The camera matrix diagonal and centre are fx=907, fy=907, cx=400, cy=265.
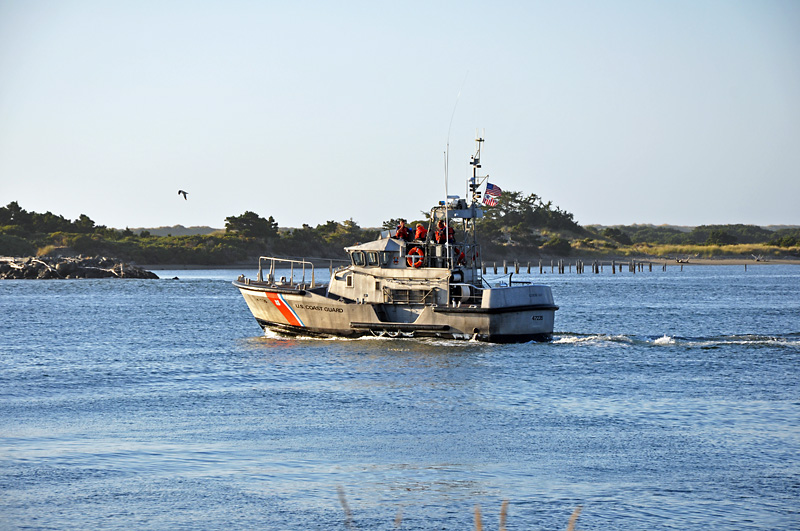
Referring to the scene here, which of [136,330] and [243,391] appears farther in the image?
[136,330]

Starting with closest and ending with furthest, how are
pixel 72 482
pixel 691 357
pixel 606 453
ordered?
1. pixel 72 482
2. pixel 606 453
3. pixel 691 357

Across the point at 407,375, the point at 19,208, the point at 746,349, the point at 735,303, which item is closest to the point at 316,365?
the point at 407,375

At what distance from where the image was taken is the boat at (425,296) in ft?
107

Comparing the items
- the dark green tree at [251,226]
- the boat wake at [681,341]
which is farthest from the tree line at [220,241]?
the boat wake at [681,341]

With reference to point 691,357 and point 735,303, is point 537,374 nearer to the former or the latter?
point 691,357

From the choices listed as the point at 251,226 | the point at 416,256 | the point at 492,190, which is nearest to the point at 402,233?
the point at 416,256

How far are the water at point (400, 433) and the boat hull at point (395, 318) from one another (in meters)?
0.58

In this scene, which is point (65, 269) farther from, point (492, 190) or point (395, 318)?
point (492, 190)

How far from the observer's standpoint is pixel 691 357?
104 feet

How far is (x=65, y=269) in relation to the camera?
117 metres

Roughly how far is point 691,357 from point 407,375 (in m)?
11.0

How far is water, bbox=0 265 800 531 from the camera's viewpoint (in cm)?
1318

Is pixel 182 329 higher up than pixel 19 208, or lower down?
lower down

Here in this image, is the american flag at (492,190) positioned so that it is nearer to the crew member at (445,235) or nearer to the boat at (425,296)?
the boat at (425,296)
